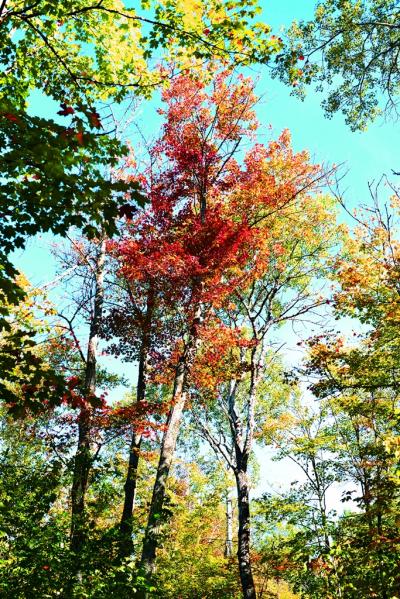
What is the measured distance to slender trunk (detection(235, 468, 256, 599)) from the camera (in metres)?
11.3

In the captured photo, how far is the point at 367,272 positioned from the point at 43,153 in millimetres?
9482

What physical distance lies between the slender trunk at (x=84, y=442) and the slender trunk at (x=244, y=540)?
16.5ft

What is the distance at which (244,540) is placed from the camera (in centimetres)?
1198

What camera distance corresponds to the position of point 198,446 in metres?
27.3

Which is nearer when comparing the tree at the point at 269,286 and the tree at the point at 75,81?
the tree at the point at 75,81

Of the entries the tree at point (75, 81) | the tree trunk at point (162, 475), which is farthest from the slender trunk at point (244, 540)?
the tree at point (75, 81)

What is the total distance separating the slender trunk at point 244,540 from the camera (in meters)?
11.3

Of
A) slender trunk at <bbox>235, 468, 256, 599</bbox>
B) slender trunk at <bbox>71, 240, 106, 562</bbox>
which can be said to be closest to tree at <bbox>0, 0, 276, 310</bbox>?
slender trunk at <bbox>71, 240, 106, 562</bbox>

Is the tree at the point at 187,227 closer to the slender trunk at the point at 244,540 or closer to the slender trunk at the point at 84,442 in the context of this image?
the slender trunk at the point at 84,442

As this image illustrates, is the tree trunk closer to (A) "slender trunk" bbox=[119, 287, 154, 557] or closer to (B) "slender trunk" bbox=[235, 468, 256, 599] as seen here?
(A) "slender trunk" bbox=[119, 287, 154, 557]

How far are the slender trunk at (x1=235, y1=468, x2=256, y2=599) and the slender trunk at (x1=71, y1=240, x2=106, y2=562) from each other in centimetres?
503

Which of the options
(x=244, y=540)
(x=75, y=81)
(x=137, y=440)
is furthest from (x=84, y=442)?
(x=75, y=81)

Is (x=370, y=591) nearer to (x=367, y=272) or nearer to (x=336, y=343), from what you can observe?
(x=336, y=343)

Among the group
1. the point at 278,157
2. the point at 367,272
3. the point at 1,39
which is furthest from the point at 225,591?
the point at 1,39
